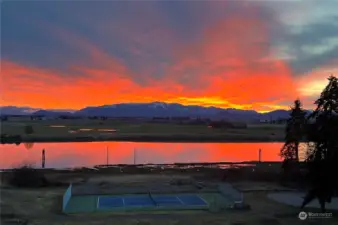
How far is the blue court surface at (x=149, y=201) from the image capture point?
22.1 meters

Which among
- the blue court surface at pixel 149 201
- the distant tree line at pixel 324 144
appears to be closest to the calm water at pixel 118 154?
the blue court surface at pixel 149 201

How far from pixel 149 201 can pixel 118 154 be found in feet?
103

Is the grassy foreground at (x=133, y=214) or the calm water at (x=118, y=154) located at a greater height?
the calm water at (x=118, y=154)

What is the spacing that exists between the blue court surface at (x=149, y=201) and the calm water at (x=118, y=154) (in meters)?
21.1

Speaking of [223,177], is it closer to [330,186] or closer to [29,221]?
[330,186]

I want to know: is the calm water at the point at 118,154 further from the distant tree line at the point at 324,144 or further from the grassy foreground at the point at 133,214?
Result: the distant tree line at the point at 324,144

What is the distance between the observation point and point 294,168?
3198 cm

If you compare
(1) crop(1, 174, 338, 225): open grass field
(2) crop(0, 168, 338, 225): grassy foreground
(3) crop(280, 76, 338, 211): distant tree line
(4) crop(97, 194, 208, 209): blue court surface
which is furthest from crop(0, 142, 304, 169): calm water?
(3) crop(280, 76, 338, 211): distant tree line

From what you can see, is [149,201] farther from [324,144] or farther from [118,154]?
[118,154]

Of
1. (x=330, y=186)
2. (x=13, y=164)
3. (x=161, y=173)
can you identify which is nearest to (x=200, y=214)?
(x=330, y=186)

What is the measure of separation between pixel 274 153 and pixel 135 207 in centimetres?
4065

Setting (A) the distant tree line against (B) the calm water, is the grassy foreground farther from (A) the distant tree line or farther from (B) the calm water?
(B) the calm water

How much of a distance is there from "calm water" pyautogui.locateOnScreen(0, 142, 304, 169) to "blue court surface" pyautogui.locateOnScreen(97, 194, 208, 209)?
69.3 feet

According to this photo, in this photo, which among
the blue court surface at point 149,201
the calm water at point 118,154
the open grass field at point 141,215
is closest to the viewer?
the open grass field at point 141,215
